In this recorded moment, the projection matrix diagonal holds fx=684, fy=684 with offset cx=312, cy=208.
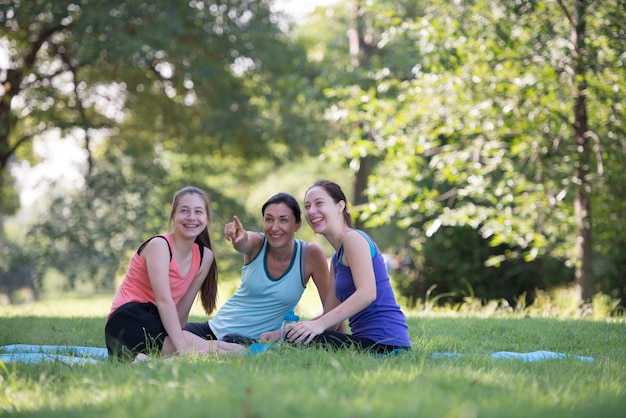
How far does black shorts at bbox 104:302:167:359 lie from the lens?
15.4 ft

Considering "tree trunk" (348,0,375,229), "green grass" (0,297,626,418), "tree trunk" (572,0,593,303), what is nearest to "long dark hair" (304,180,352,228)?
"green grass" (0,297,626,418)

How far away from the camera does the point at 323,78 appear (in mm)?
15258

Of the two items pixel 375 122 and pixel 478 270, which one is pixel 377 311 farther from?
pixel 478 270

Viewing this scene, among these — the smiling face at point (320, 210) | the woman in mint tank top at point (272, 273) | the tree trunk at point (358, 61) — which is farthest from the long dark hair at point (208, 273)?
the tree trunk at point (358, 61)

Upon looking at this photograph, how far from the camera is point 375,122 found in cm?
998

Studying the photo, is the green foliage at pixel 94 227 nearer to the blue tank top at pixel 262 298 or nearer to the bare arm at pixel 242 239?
the blue tank top at pixel 262 298

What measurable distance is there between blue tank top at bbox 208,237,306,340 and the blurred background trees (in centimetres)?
418

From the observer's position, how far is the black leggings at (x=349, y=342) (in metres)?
4.48

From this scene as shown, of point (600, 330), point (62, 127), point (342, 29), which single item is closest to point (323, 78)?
point (62, 127)

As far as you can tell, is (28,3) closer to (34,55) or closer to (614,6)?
(34,55)

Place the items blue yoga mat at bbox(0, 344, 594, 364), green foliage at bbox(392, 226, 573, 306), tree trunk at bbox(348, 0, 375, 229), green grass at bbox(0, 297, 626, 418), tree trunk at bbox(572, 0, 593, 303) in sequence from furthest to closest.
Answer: tree trunk at bbox(348, 0, 375, 229) < green foliage at bbox(392, 226, 573, 306) < tree trunk at bbox(572, 0, 593, 303) < blue yoga mat at bbox(0, 344, 594, 364) < green grass at bbox(0, 297, 626, 418)

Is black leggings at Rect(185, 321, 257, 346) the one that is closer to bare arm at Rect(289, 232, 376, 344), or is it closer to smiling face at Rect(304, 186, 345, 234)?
bare arm at Rect(289, 232, 376, 344)

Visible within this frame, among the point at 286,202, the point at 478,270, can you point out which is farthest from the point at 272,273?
the point at 478,270

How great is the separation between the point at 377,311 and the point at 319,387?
161 centimetres
